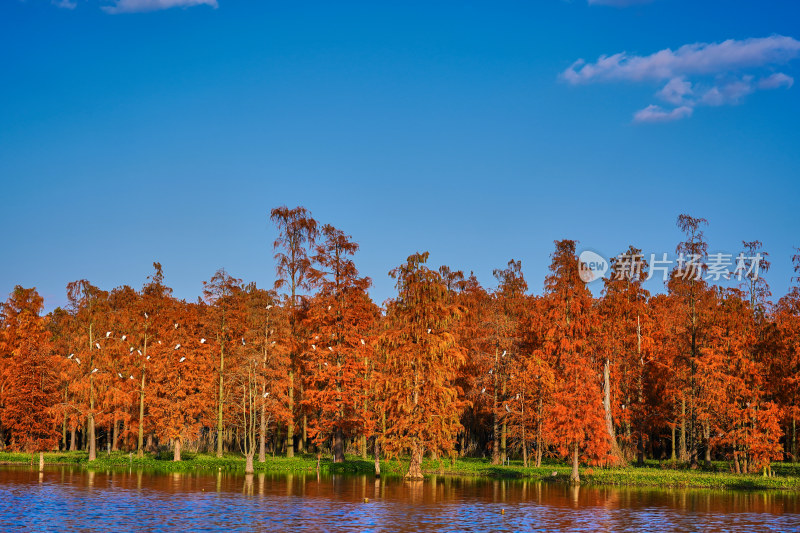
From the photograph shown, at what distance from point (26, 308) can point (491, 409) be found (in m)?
49.7

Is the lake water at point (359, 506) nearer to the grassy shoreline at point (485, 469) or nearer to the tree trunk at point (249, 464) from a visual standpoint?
the tree trunk at point (249, 464)

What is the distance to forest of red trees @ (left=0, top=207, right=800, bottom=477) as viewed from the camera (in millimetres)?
54000

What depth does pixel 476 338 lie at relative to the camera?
69.7 meters

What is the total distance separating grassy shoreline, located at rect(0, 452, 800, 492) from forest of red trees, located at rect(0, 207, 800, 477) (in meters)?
1.81

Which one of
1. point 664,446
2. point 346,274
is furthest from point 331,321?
point 664,446

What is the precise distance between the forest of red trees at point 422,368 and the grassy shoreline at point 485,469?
1.81 metres

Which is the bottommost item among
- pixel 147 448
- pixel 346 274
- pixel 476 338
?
pixel 147 448

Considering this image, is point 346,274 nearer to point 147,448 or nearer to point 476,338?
point 476,338

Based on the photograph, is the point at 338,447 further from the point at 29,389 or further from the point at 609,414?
the point at 29,389

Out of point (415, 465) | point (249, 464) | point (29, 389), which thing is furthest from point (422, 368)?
point (29, 389)

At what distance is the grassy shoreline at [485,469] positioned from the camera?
5230 centimetres

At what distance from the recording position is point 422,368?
177ft

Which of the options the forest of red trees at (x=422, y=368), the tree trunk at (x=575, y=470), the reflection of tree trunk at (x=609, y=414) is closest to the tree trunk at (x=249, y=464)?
the forest of red trees at (x=422, y=368)


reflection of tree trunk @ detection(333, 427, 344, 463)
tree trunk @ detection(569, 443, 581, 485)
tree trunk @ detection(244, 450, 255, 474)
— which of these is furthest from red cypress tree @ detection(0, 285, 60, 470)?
tree trunk @ detection(569, 443, 581, 485)
